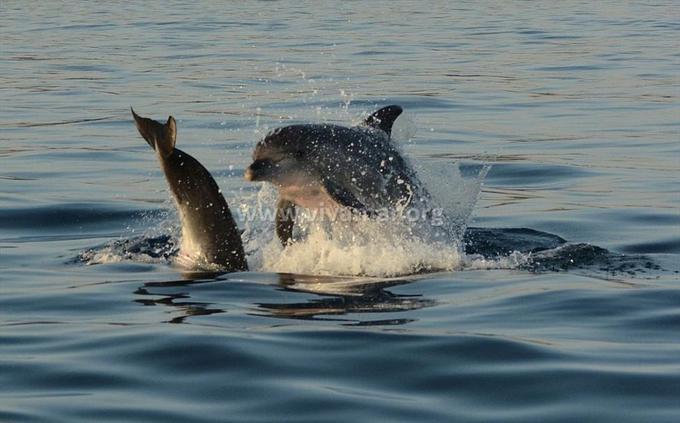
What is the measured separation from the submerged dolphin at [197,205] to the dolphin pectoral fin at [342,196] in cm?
84

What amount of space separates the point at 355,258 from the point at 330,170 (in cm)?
75

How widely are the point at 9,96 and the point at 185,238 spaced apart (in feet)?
43.8

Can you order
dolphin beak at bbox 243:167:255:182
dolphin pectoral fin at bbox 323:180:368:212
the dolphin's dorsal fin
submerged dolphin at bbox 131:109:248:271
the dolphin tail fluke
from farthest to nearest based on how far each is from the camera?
1. the dolphin's dorsal fin
2. dolphin pectoral fin at bbox 323:180:368:212
3. dolphin beak at bbox 243:167:255:182
4. submerged dolphin at bbox 131:109:248:271
5. the dolphin tail fluke

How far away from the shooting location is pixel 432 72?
84.4 ft

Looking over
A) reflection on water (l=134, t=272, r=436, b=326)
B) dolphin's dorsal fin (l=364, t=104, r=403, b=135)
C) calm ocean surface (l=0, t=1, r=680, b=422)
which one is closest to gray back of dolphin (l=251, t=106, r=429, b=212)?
dolphin's dorsal fin (l=364, t=104, r=403, b=135)

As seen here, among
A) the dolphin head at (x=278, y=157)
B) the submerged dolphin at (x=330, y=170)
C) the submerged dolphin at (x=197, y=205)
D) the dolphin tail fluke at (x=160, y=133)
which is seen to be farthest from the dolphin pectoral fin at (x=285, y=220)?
the dolphin tail fluke at (x=160, y=133)

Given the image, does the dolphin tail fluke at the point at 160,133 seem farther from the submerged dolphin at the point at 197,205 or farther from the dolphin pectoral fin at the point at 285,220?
the dolphin pectoral fin at the point at 285,220

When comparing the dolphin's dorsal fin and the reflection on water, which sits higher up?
the dolphin's dorsal fin

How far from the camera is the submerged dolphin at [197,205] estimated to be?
1009 centimetres

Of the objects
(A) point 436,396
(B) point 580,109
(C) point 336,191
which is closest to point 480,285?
(C) point 336,191

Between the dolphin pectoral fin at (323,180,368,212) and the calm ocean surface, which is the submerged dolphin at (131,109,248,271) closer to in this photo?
the calm ocean surface

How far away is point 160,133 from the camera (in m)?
10.0

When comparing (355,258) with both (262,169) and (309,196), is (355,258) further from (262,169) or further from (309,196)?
(262,169)

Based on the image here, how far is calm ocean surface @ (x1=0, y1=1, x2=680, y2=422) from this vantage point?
23.7 ft
